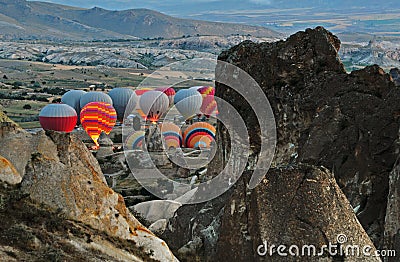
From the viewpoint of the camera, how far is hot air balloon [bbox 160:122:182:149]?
35.0m

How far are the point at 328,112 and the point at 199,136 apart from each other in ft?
77.7

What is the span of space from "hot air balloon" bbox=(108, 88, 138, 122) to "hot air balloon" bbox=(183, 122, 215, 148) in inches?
572

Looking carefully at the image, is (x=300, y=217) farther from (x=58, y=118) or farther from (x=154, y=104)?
(x=154, y=104)

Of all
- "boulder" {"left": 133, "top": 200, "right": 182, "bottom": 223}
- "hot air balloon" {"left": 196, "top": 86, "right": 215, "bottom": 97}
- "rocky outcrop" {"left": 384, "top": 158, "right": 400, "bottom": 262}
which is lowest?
"hot air balloon" {"left": 196, "top": 86, "right": 215, "bottom": 97}

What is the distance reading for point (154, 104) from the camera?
49062 mm

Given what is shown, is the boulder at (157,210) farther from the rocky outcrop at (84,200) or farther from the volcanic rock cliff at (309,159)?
the rocky outcrop at (84,200)

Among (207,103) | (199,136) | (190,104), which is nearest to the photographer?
(199,136)

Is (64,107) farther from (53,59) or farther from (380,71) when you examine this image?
(53,59)

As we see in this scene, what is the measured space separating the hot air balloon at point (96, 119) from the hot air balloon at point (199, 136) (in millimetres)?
6100

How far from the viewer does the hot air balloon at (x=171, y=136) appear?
35.0m

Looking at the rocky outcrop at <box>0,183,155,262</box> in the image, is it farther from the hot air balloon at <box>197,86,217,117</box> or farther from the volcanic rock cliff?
the hot air balloon at <box>197,86,217,117</box>

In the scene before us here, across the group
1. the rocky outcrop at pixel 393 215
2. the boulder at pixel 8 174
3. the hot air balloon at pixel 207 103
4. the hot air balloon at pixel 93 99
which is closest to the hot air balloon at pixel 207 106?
the hot air balloon at pixel 207 103

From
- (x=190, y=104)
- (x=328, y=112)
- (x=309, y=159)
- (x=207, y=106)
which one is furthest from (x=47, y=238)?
(x=190, y=104)

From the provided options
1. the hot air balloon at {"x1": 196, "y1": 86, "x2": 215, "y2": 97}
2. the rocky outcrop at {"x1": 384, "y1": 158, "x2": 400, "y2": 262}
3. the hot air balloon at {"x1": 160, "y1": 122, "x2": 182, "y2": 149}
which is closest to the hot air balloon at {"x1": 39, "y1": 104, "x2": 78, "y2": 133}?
the hot air balloon at {"x1": 160, "y1": 122, "x2": 182, "y2": 149}
